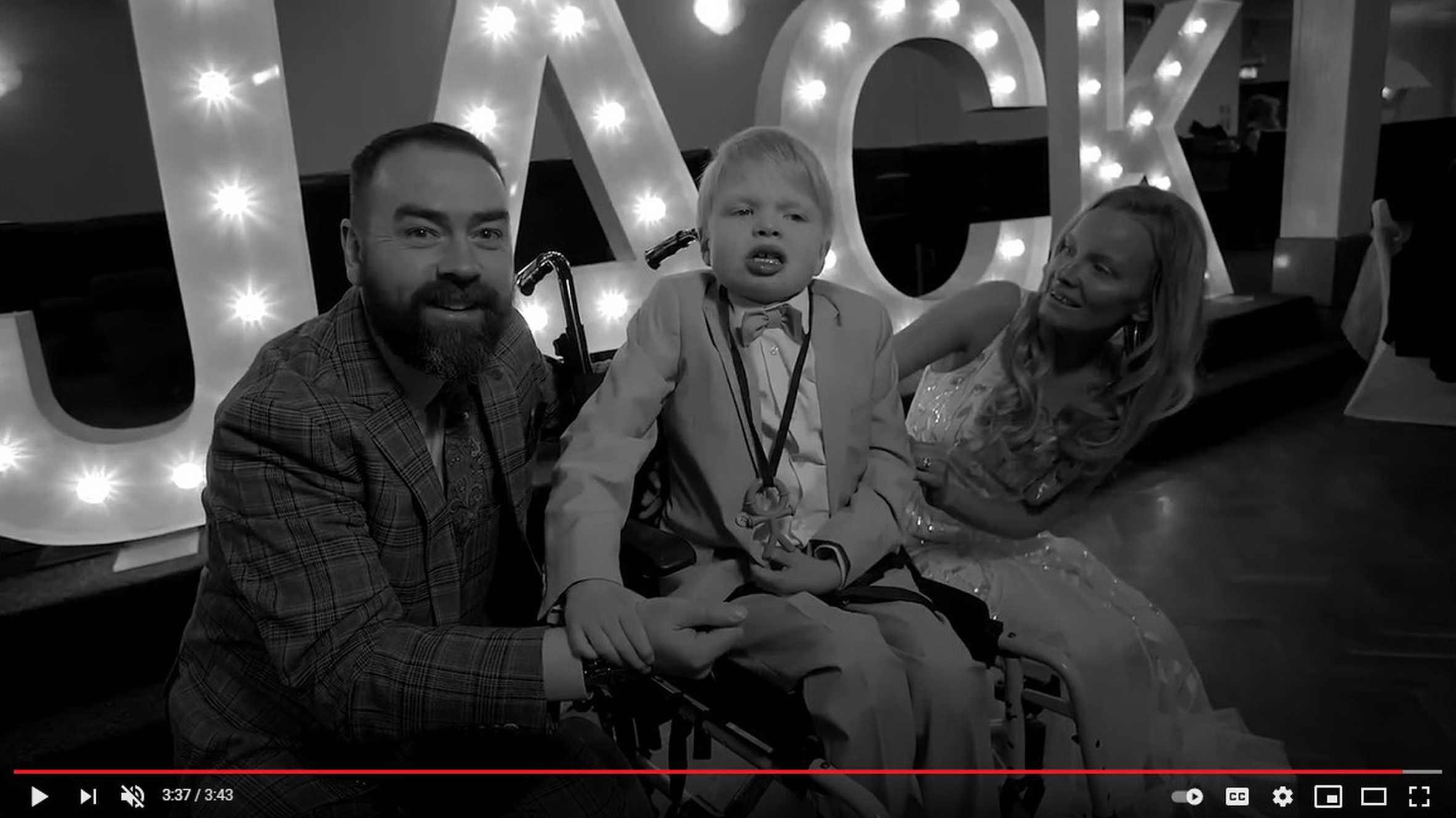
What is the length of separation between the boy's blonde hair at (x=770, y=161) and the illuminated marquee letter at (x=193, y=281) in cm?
133

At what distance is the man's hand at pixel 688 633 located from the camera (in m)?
1.25

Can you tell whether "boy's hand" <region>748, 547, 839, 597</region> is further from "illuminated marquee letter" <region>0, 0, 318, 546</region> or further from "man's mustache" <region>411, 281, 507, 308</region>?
"illuminated marquee letter" <region>0, 0, 318, 546</region>

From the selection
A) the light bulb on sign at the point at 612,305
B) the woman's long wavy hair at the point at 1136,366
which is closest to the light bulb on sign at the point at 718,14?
the light bulb on sign at the point at 612,305

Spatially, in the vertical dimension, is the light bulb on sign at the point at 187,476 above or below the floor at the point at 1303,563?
above

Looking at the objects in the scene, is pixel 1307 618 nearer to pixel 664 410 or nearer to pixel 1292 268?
pixel 664 410

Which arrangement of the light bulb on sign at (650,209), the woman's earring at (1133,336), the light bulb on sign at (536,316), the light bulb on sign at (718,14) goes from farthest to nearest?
the light bulb on sign at (718,14) → the light bulb on sign at (650,209) → the light bulb on sign at (536,316) → the woman's earring at (1133,336)

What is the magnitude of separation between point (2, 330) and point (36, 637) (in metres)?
0.71

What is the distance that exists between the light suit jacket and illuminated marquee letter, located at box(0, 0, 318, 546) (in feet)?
4.06

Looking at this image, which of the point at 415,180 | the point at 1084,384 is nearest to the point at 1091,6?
the point at 1084,384

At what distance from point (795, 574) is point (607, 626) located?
361mm

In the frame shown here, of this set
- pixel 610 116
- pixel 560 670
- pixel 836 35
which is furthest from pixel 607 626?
pixel 836 35

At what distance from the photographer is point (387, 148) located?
135cm

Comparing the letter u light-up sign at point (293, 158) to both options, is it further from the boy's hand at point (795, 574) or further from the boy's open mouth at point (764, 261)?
the boy's hand at point (795, 574)

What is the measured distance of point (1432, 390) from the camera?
490 centimetres
